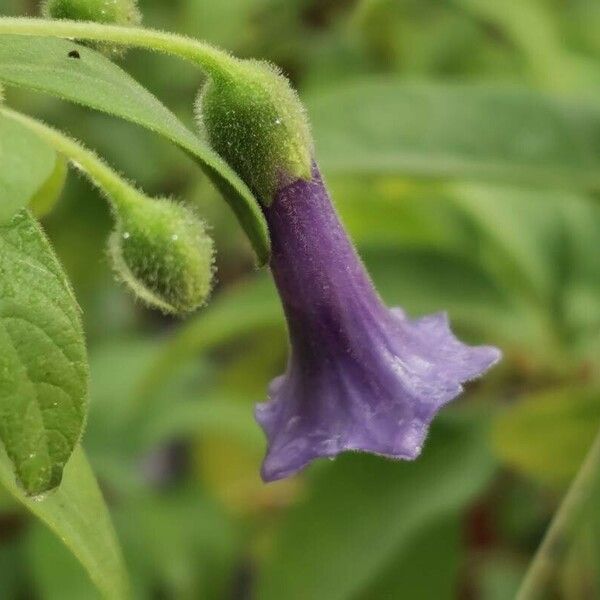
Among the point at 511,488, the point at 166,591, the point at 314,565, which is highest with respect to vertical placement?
the point at 314,565

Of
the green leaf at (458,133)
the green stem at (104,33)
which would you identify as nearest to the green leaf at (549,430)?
the green leaf at (458,133)

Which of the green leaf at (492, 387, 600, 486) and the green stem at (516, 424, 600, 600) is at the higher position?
the green stem at (516, 424, 600, 600)

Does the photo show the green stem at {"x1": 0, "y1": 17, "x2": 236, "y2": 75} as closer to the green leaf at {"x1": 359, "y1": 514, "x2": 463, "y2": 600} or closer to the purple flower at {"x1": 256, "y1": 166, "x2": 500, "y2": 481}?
the purple flower at {"x1": 256, "y1": 166, "x2": 500, "y2": 481}

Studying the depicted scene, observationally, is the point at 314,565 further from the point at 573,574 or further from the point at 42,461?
the point at 42,461

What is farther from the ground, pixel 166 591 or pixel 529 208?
pixel 529 208

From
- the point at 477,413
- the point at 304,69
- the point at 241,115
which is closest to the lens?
the point at 241,115

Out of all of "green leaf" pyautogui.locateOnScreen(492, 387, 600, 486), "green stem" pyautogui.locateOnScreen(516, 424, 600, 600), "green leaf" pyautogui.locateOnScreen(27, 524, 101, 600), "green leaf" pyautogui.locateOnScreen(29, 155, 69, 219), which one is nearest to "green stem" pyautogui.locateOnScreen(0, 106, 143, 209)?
"green leaf" pyautogui.locateOnScreen(29, 155, 69, 219)

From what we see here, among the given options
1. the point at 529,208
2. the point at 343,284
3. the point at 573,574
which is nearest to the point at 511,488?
the point at 573,574
